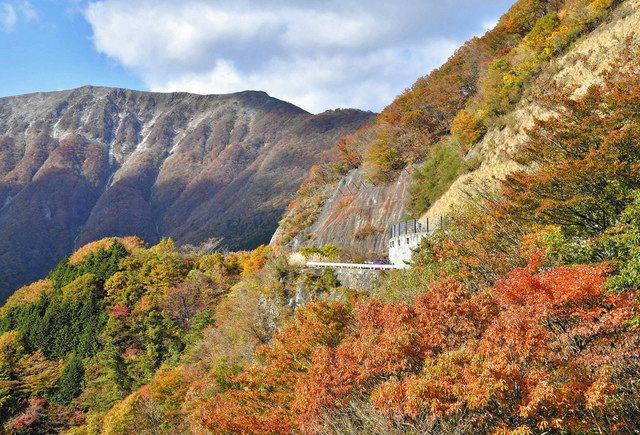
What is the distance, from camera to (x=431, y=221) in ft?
102

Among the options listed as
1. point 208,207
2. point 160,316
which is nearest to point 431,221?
point 160,316

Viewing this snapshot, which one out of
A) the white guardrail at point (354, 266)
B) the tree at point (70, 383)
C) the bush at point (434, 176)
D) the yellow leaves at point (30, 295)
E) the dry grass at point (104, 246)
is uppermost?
the bush at point (434, 176)

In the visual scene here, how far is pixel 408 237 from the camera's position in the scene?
29.6 meters

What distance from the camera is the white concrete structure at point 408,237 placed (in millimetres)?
28453

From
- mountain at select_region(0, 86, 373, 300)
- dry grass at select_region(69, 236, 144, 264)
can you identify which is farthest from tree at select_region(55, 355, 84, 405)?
mountain at select_region(0, 86, 373, 300)

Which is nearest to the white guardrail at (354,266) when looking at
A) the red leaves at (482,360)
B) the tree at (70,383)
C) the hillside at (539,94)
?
the hillside at (539,94)

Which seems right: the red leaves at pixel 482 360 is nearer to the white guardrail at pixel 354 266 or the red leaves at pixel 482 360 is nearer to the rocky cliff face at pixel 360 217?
the white guardrail at pixel 354 266

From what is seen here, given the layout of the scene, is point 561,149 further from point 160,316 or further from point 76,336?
point 76,336

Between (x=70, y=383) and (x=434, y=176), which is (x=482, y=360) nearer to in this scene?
(x=434, y=176)

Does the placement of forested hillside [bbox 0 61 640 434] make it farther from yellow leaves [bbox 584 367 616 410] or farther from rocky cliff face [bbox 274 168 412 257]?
rocky cliff face [bbox 274 168 412 257]

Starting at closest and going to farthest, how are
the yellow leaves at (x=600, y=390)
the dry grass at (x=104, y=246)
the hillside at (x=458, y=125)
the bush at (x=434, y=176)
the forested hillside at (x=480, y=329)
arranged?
the yellow leaves at (x=600, y=390) < the forested hillside at (x=480, y=329) < the hillside at (x=458, y=125) < the bush at (x=434, y=176) < the dry grass at (x=104, y=246)

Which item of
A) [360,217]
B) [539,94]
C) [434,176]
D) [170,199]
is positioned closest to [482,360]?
[539,94]

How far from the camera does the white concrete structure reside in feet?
93.4

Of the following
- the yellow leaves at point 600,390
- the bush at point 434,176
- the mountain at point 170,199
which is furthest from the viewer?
the mountain at point 170,199
